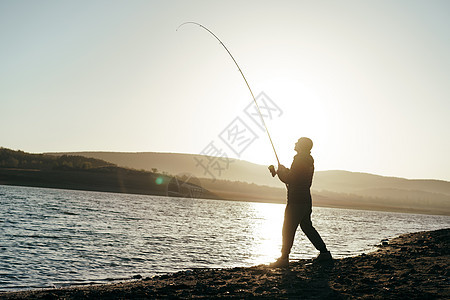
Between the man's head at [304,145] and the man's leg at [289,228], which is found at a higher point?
the man's head at [304,145]

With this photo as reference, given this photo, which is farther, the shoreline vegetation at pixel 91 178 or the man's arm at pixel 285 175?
the shoreline vegetation at pixel 91 178

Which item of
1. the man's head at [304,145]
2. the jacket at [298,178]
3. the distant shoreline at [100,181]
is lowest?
the distant shoreline at [100,181]

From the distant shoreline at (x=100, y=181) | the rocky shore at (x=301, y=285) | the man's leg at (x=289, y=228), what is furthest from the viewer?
the distant shoreline at (x=100, y=181)

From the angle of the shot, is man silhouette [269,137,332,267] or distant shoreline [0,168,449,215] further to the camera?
distant shoreline [0,168,449,215]

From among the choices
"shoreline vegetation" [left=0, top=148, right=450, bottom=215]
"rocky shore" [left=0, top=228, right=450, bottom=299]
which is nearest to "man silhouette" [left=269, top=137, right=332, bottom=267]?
"rocky shore" [left=0, top=228, right=450, bottom=299]

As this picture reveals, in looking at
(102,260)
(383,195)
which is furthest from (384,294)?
(383,195)

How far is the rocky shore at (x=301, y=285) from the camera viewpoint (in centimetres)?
578

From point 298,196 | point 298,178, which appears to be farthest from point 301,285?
point 298,178

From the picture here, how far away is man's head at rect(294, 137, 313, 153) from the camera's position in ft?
29.3

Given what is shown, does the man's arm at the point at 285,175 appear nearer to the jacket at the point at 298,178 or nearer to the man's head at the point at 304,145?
the jacket at the point at 298,178

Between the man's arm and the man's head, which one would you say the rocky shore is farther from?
the man's head

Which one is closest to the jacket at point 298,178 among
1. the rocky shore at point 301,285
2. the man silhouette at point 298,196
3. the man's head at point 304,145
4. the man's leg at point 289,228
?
the man silhouette at point 298,196

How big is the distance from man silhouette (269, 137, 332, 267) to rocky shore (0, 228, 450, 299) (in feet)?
1.84

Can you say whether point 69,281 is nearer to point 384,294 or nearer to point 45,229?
point 384,294
